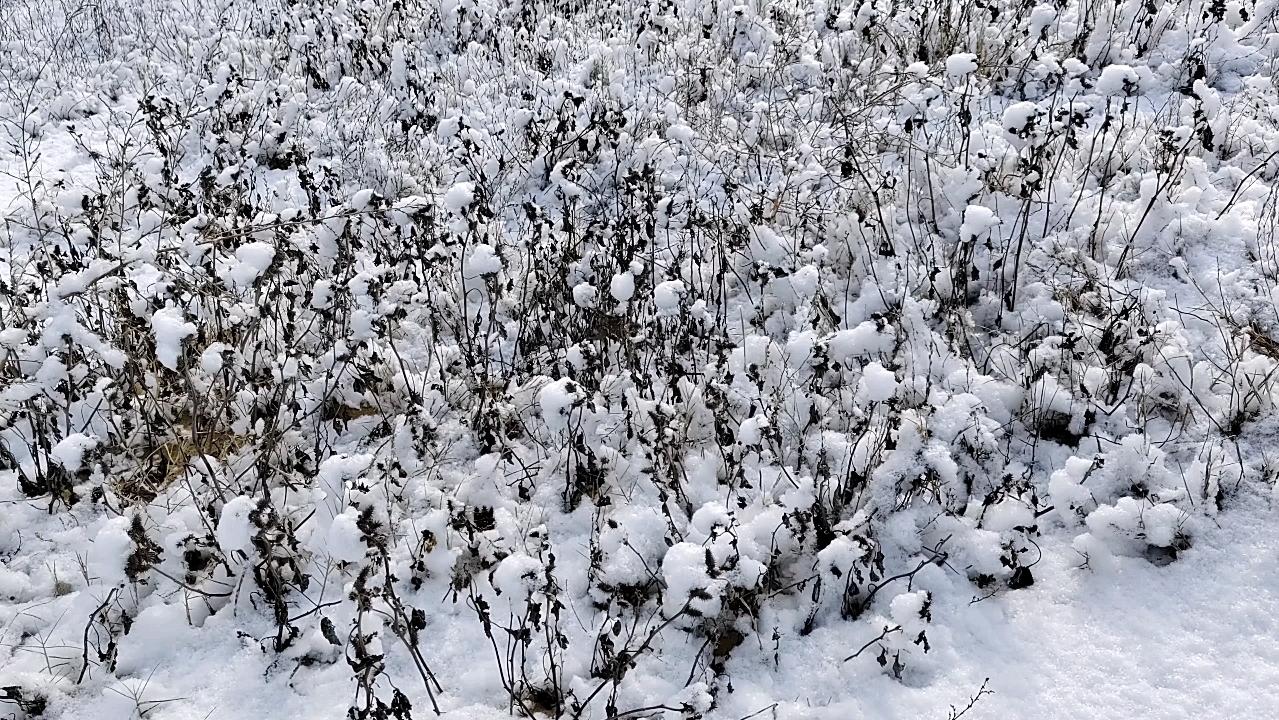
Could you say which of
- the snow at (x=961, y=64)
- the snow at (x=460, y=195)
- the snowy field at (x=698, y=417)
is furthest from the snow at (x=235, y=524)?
the snow at (x=961, y=64)

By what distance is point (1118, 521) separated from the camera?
8.77 ft

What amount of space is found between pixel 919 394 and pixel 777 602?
112 centimetres

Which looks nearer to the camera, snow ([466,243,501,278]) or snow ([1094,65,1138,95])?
snow ([466,243,501,278])

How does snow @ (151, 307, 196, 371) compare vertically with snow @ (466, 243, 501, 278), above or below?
above

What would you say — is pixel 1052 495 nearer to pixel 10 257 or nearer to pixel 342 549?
pixel 342 549

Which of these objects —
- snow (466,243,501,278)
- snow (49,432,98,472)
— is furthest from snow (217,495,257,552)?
snow (466,243,501,278)

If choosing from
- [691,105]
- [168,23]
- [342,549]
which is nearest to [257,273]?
[342,549]

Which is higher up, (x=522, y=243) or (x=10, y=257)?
(x=10, y=257)

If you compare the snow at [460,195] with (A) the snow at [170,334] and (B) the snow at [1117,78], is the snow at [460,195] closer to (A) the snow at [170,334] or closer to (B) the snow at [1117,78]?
(A) the snow at [170,334]

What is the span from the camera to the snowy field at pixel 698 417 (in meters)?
2.55

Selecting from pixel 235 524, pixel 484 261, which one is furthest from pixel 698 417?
pixel 235 524

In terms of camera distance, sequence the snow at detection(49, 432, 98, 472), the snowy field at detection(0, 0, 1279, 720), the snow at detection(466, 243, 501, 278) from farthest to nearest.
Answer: the snow at detection(466, 243, 501, 278) → the snow at detection(49, 432, 98, 472) → the snowy field at detection(0, 0, 1279, 720)

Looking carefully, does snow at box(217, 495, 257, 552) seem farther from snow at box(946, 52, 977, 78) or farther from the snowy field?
snow at box(946, 52, 977, 78)

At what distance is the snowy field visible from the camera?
255cm
